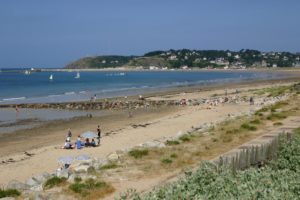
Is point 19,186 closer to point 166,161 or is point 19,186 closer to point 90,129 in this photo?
point 166,161

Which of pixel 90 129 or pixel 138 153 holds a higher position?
pixel 138 153

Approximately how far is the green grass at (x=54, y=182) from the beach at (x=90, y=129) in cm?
405

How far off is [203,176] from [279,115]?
2136cm

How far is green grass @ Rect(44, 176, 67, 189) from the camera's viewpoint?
14641 millimetres

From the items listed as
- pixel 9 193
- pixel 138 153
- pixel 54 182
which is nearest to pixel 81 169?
pixel 54 182

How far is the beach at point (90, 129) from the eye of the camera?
2248 centimetres

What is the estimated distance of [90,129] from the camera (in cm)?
3600

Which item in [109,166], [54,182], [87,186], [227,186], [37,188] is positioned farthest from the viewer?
[109,166]

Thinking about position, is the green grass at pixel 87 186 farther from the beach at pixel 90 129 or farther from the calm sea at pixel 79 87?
the calm sea at pixel 79 87

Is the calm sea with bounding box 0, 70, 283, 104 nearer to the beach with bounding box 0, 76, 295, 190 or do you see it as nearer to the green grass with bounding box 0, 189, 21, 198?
the beach with bounding box 0, 76, 295, 190

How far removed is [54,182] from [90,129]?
21.1 metres

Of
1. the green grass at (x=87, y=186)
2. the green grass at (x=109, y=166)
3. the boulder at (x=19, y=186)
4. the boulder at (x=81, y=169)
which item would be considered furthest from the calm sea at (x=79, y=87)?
the green grass at (x=87, y=186)

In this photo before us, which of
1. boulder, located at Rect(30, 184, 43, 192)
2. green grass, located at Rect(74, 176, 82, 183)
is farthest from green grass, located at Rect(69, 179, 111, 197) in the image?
boulder, located at Rect(30, 184, 43, 192)

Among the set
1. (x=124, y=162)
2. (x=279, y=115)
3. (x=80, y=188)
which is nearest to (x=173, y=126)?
(x=279, y=115)
